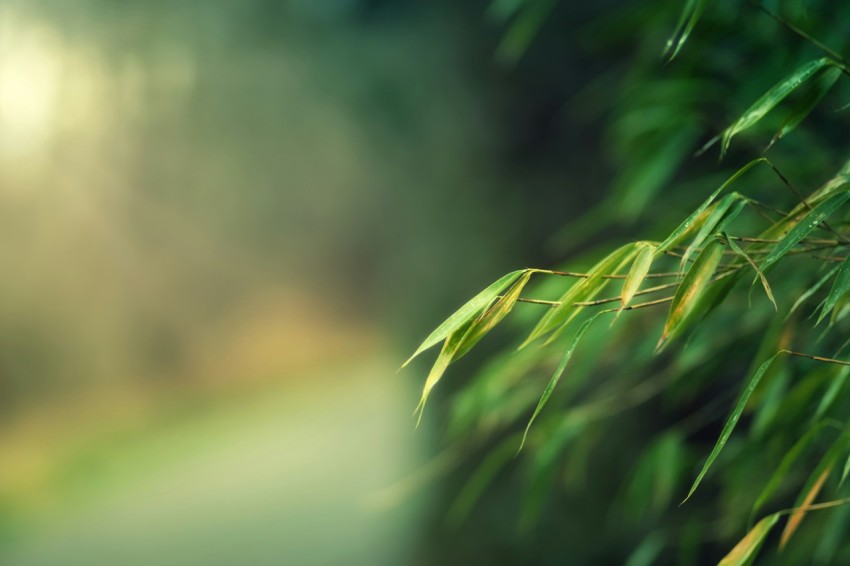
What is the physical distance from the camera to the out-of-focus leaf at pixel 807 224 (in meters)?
0.38

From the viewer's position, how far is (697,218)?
409 mm

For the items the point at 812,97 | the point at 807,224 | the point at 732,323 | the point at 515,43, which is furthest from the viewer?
the point at 515,43

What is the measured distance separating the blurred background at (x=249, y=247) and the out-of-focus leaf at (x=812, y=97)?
75 cm

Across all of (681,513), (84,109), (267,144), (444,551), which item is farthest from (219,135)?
(681,513)

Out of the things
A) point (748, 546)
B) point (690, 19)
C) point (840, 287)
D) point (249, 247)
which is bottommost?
point (748, 546)

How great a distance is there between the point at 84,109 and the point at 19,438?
45 centimetres

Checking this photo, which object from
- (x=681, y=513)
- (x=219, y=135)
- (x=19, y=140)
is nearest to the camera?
(x=19, y=140)

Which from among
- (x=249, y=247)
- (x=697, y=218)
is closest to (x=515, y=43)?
(x=249, y=247)

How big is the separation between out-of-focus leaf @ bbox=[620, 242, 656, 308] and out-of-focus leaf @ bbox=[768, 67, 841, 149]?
5.9 inches

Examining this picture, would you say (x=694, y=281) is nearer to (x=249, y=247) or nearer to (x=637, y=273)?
(x=637, y=273)

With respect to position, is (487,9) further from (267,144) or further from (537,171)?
(267,144)

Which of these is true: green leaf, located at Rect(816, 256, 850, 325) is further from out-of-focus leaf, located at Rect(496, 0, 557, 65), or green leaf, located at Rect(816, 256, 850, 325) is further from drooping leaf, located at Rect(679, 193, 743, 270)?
out-of-focus leaf, located at Rect(496, 0, 557, 65)

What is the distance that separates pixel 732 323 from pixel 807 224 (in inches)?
16.0

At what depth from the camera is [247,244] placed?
1.14 metres
